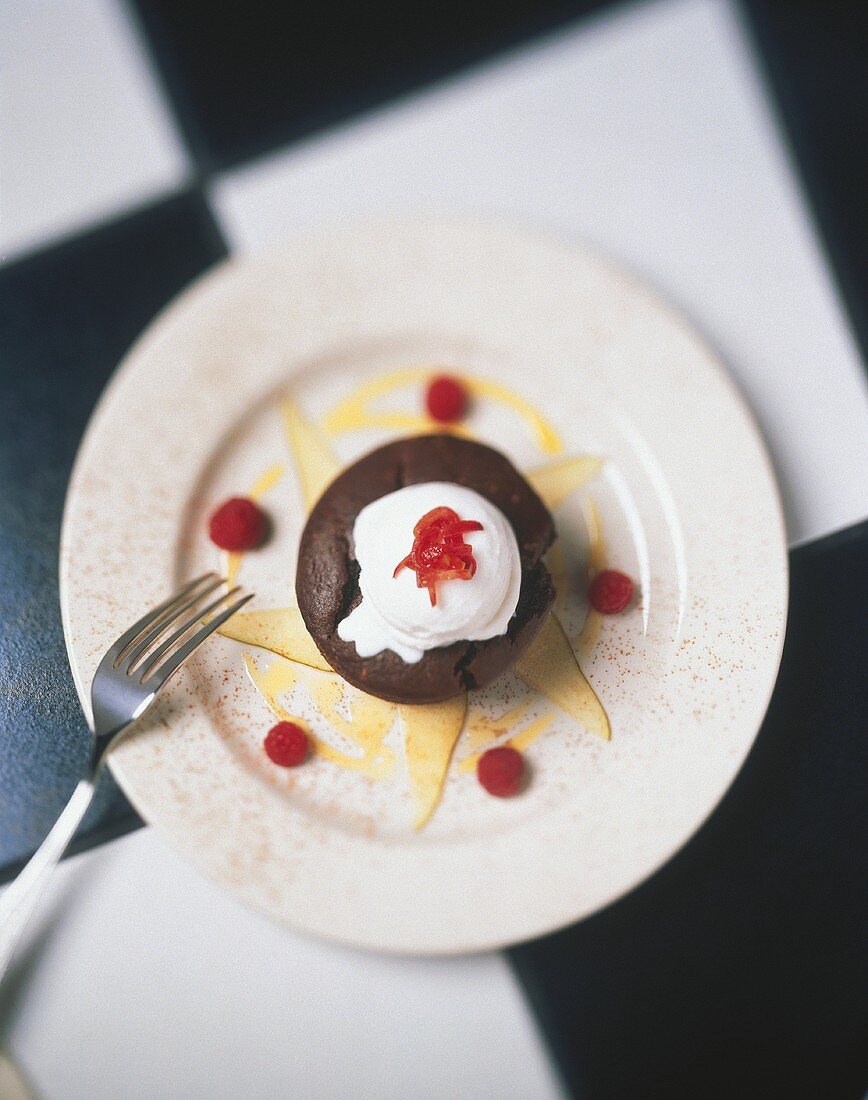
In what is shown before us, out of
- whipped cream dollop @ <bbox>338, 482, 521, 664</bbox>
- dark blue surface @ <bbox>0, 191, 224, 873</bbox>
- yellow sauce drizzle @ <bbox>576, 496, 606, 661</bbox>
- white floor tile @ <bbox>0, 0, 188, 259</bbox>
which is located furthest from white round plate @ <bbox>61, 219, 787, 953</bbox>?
white floor tile @ <bbox>0, 0, 188, 259</bbox>

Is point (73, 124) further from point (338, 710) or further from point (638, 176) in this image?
point (338, 710)

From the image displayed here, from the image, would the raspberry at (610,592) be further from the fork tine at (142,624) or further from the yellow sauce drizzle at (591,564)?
the fork tine at (142,624)

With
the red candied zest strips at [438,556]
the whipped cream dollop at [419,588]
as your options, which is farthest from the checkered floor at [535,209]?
the red candied zest strips at [438,556]

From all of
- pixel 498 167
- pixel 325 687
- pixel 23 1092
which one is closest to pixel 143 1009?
pixel 23 1092

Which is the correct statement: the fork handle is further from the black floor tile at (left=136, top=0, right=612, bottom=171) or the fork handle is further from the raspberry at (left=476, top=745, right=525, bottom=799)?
the black floor tile at (left=136, top=0, right=612, bottom=171)

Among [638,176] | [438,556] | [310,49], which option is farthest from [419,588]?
[310,49]

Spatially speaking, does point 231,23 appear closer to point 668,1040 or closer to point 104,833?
point 104,833
